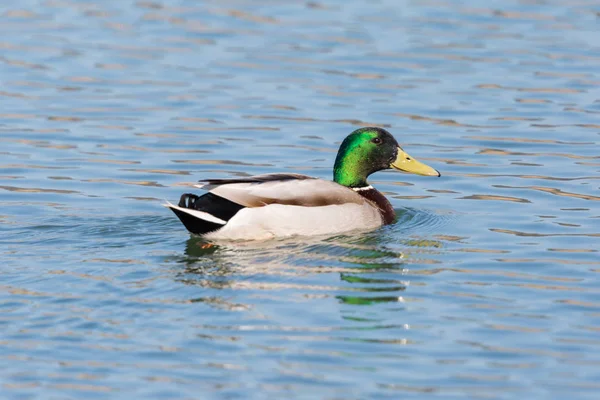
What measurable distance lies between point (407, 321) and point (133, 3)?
14484 mm

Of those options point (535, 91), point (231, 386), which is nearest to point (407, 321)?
point (231, 386)

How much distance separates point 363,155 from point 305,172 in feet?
6.08

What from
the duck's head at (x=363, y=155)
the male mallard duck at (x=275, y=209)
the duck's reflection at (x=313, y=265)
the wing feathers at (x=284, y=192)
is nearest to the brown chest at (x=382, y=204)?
the male mallard duck at (x=275, y=209)

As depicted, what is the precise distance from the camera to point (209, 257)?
35.7 ft

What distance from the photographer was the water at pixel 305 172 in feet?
26.9

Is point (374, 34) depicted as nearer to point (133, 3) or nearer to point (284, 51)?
point (284, 51)

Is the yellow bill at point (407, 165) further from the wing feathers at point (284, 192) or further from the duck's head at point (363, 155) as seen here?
the wing feathers at point (284, 192)

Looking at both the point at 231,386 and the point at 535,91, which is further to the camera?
the point at 535,91

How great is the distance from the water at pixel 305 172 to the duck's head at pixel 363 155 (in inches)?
21.6

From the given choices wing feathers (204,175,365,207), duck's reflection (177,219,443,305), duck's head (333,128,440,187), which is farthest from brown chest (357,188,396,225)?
wing feathers (204,175,365,207)

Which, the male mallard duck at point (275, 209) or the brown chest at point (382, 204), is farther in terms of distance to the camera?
the brown chest at point (382, 204)

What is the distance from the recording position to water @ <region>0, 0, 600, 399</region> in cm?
820

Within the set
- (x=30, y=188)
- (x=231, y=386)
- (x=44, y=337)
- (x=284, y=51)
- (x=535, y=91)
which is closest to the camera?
(x=231, y=386)

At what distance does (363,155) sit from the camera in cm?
1250
